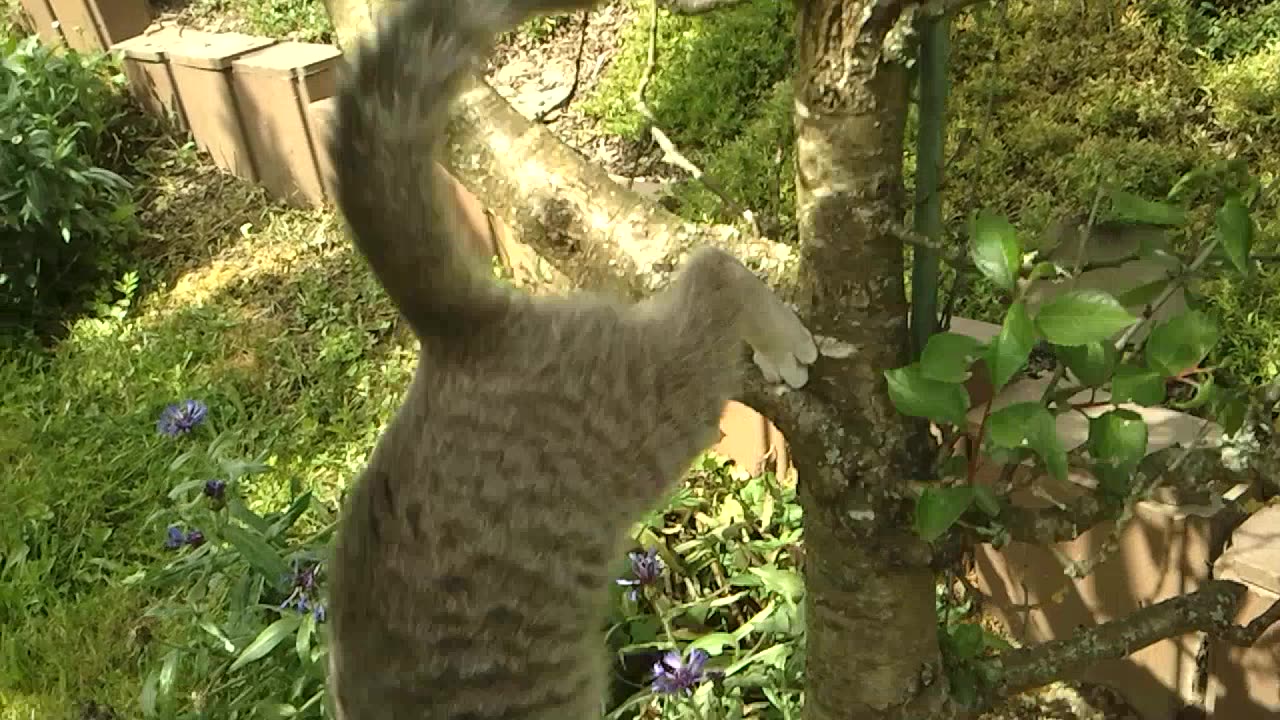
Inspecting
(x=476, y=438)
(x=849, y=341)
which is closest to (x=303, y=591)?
(x=476, y=438)

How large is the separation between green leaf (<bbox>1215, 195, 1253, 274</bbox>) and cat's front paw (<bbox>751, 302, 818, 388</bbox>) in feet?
1.36

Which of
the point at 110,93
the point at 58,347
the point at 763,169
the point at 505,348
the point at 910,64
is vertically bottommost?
the point at 58,347

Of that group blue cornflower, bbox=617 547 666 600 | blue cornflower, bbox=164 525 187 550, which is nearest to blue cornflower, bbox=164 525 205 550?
blue cornflower, bbox=164 525 187 550

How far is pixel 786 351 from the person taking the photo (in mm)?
1325

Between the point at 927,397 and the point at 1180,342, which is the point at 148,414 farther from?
the point at 1180,342

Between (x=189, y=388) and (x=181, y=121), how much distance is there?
124cm

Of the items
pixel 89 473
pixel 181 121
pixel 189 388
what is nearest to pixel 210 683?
pixel 89 473

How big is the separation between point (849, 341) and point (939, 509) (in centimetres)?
24

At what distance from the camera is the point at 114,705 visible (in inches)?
81.4

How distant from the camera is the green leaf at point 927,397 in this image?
1.04 m

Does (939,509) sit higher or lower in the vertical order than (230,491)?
higher

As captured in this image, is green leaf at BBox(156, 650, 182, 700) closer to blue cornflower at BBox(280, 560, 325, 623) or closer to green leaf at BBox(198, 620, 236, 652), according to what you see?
green leaf at BBox(198, 620, 236, 652)

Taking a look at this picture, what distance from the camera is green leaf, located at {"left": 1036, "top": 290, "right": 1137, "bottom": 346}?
38.1 inches

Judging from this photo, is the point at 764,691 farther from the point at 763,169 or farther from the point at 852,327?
the point at 763,169
